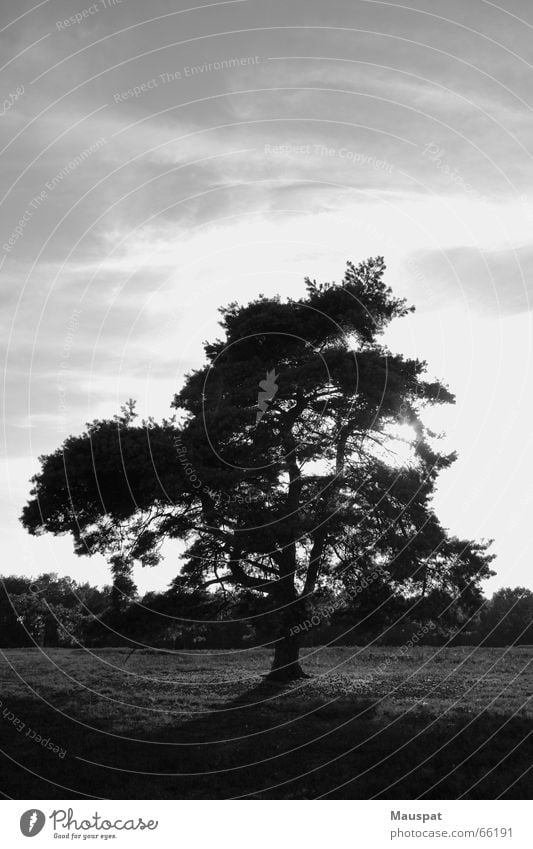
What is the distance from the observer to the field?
13.5 metres

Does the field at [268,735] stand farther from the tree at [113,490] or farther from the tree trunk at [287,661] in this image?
Answer: the tree at [113,490]

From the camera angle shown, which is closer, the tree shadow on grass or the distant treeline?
the tree shadow on grass

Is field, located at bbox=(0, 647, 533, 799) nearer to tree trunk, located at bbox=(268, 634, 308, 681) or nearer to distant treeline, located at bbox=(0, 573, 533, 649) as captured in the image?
tree trunk, located at bbox=(268, 634, 308, 681)

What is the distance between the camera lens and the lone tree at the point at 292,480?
77.7 feet

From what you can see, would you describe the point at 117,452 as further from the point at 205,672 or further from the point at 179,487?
the point at 205,672

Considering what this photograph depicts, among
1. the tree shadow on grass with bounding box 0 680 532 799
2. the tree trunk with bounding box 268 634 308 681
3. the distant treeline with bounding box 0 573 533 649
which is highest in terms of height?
the distant treeline with bounding box 0 573 533 649

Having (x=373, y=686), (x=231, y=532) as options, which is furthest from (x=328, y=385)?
(x=373, y=686)

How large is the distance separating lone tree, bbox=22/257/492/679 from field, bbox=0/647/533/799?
128 inches

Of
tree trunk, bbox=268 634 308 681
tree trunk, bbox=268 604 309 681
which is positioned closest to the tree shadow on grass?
tree trunk, bbox=268 604 309 681

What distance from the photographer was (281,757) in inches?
599

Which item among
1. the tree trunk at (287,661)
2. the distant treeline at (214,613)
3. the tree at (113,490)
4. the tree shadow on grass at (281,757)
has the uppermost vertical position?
the tree at (113,490)

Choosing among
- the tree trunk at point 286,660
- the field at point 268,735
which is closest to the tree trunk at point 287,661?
the tree trunk at point 286,660

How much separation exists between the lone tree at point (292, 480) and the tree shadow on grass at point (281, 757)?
229 inches

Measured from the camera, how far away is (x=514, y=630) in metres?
59.4
